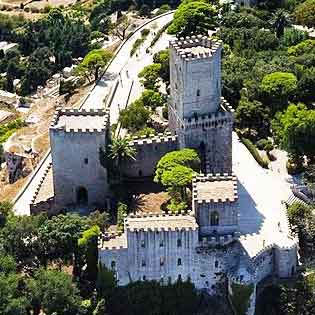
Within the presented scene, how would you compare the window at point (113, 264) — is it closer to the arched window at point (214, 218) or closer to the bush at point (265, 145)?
the arched window at point (214, 218)

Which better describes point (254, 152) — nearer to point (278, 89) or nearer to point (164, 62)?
point (278, 89)

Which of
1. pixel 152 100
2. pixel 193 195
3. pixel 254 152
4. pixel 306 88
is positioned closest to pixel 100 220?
pixel 193 195

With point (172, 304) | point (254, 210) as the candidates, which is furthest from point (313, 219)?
point (172, 304)

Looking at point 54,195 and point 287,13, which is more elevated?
point 287,13

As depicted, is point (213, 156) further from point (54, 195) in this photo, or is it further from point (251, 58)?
point (251, 58)

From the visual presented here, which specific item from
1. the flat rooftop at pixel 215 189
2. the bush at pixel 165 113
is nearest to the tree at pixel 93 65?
the bush at pixel 165 113

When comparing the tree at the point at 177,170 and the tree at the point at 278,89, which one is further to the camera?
the tree at the point at 278,89

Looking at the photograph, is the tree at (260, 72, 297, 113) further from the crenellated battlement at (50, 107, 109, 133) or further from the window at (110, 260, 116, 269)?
the window at (110, 260, 116, 269)
